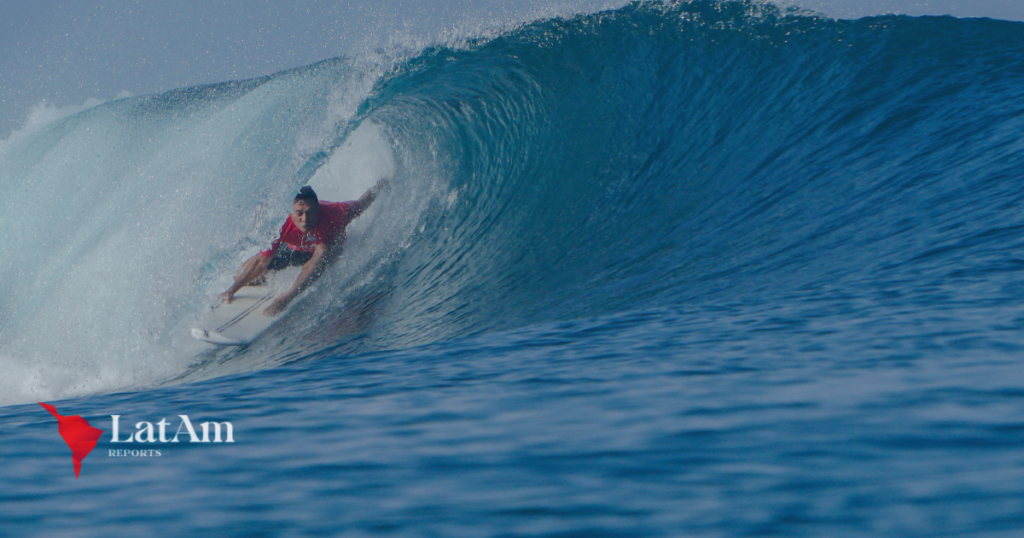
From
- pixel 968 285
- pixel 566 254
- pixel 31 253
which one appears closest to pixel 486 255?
pixel 566 254

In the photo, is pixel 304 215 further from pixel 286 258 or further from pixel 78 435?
pixel 78 435

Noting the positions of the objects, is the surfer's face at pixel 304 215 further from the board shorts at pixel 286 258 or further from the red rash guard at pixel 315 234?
the board shorts at pixel 286 258

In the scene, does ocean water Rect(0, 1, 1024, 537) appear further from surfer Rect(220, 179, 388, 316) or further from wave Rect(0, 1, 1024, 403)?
surfer Rect(220, 179, 388, 316)

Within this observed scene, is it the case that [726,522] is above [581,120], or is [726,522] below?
below

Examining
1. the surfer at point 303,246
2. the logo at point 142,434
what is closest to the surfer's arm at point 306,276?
the surfer at point 303,246

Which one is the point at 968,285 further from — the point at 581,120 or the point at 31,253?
the point at 31,253

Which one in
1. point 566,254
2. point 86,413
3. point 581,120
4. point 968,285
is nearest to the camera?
Answer: point 86,413

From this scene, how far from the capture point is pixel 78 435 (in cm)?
213

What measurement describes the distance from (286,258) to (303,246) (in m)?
0.17

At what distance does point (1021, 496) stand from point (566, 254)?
3.81 m

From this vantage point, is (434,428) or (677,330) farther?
(677,330)

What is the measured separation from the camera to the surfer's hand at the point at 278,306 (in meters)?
5.51

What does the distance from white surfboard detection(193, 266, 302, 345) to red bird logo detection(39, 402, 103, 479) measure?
2766 millimetres

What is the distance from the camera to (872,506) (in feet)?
4.43
